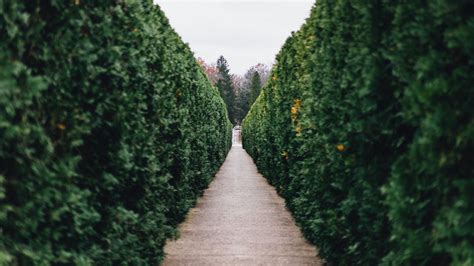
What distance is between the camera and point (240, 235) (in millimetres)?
9344

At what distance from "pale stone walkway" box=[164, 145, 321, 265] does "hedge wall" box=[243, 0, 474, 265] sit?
3.62 feet

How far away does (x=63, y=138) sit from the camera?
3.74 m

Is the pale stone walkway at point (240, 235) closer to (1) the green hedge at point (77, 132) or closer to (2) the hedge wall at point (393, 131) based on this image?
(2) the hedge wall at point (393, 131)

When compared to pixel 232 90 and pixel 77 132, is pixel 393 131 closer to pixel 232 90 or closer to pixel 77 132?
pixel 77 132

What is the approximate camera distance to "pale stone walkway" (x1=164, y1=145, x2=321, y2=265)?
7715mm

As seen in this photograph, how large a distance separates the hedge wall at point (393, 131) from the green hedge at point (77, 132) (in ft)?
6.52

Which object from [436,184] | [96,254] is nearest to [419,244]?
[436,184]

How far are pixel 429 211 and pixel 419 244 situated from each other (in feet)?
0.73

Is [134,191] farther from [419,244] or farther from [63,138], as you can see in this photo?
[419,244]

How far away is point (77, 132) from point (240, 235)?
5.91 meters

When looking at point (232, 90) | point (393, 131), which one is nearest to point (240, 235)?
point (393, 131)

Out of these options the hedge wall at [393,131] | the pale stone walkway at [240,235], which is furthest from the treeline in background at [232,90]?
the hedge wall at [393,131]

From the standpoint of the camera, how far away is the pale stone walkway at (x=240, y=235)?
771cm

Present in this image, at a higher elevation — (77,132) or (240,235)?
(77,132)
